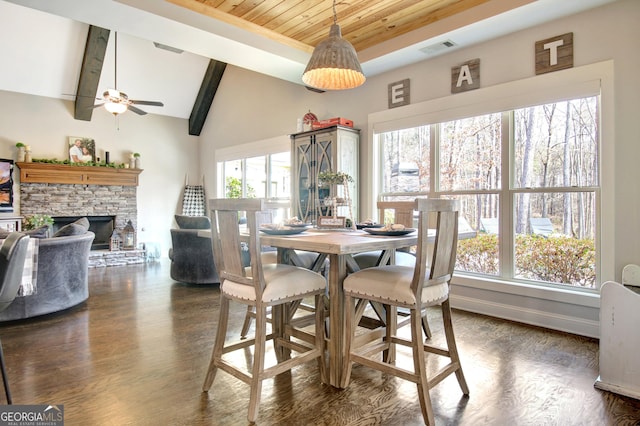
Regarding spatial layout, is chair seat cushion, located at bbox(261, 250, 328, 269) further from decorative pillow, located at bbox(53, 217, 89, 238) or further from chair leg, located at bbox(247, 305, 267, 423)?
decorative pillow, located at bbox(53, 217, 89, 238)

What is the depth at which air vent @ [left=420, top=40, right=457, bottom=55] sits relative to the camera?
12.0 ft

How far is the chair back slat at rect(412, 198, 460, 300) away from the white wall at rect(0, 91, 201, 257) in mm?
7118

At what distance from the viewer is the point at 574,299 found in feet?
10.00

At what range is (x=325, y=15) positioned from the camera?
3621 millimetres

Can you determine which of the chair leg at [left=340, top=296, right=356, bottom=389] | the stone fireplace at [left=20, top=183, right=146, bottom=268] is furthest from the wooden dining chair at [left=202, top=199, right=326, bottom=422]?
the stone fireplace at [left=20, top=183, right=146, bottom=268]

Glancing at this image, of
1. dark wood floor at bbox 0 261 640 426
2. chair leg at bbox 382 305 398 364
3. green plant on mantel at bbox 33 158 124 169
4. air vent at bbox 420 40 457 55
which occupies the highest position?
air vent at bbox 420 40 457 55

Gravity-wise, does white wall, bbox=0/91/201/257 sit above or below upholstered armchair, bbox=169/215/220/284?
above

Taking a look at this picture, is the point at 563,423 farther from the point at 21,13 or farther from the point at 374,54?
the point at 21,13

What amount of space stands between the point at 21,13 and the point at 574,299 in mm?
7857

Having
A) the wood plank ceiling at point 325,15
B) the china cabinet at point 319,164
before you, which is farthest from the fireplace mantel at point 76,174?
the wood plank ceiling at point 325,15

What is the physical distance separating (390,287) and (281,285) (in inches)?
22.2

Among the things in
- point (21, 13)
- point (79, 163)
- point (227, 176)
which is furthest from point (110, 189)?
point (21, 13)

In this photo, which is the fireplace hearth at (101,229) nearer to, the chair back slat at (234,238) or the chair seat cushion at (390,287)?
the chair back slat at (234,238)

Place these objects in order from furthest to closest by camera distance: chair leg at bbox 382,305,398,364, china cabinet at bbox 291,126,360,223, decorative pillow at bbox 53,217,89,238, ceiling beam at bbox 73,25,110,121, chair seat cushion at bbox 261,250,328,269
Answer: ceiling beam at bbox 73,25,110,121 < china cabinet at bbox 291,126,360,223 < decorative pillow at bbox 53,217,89,238 < chair seat cushion at bbox 261,250,328,269 < chair leg at bbox 382,305,398,364
